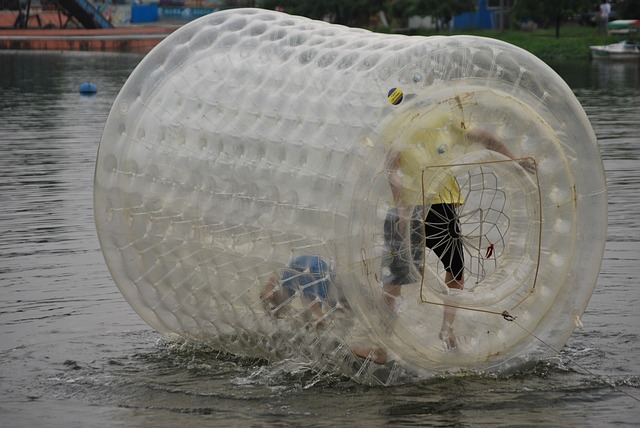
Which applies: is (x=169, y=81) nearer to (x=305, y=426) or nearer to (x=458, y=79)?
(x=458, y=79)

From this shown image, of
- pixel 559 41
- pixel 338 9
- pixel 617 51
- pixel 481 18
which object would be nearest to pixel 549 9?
pixel 559 41

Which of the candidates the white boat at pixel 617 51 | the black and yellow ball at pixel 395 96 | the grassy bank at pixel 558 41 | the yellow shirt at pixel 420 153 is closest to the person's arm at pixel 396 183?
the yellow shirt at pixel 420 153

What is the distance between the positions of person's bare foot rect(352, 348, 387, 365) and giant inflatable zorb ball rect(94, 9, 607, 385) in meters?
0.01

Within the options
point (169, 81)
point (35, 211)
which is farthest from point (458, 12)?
point (169, 81)

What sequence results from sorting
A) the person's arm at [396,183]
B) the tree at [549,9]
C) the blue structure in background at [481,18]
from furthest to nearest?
the blue structure in background at [481,18]
the tree at [549,9]
the person's arm at [396,183]

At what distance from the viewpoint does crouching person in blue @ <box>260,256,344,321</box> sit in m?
7.07

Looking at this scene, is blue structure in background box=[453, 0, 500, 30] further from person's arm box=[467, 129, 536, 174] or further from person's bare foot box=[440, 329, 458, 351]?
person's bare foot box=[440, 329, 458, 351]

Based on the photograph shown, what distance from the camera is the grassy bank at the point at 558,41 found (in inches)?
2051

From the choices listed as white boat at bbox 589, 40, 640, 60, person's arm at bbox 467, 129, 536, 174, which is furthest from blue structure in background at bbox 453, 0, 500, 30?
person's arm at bbox 467, 129, 536, 174

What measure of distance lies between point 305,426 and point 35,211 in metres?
7.90

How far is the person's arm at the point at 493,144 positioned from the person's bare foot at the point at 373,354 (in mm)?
1337

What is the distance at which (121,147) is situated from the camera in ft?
27.3

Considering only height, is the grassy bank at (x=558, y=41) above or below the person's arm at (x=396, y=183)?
below

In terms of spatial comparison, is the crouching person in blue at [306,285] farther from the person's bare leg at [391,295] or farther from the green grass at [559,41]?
the green grass at [559,41]
